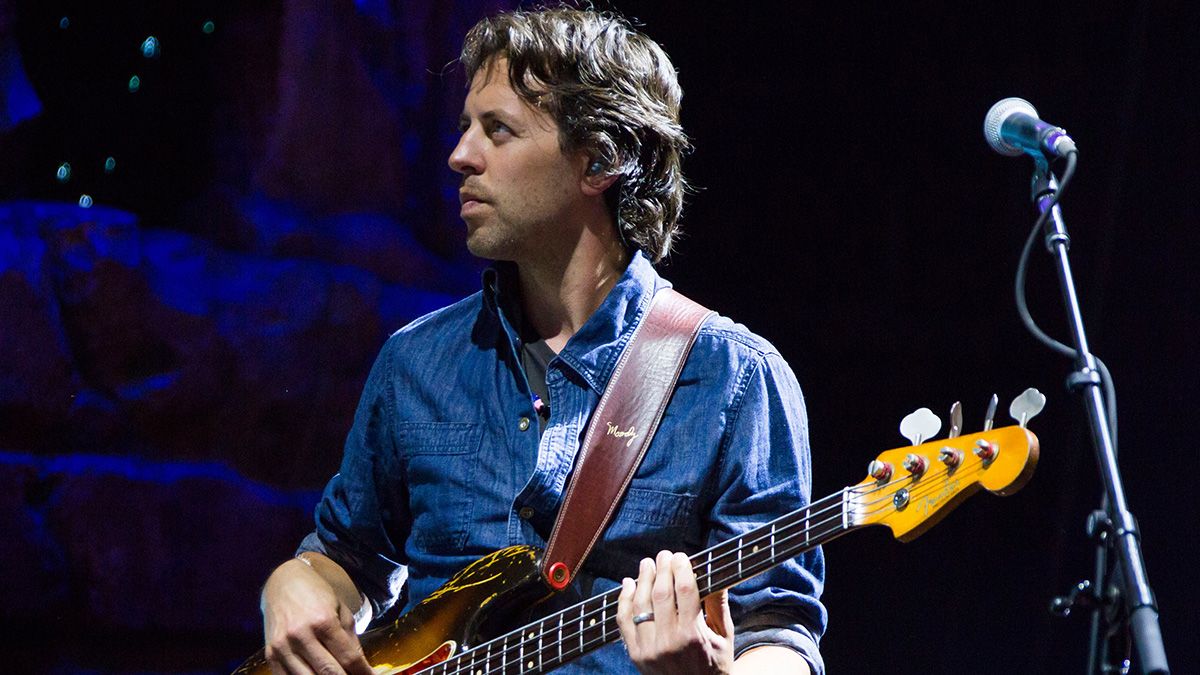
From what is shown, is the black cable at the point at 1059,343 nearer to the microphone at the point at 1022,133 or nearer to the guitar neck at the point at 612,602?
the microphone at the point at 1022,133

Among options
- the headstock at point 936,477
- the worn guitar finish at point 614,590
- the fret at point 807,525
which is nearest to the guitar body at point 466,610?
the worn guitar finish at point 614,590

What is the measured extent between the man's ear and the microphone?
838mm

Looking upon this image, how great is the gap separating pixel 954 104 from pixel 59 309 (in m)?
2.37

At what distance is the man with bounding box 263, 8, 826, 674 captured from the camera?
7.02ft

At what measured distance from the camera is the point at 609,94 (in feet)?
8.20

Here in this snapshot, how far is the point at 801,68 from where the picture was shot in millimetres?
3416

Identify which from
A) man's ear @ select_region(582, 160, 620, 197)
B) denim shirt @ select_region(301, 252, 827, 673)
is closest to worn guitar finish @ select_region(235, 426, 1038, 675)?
denim shirt @ select_region(301, 252, 827, 673)

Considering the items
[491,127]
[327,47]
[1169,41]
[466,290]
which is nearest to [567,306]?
[491,127]

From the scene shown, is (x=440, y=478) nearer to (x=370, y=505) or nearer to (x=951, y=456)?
(x=370, y=505)

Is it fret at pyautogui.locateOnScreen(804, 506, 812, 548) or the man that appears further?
the man

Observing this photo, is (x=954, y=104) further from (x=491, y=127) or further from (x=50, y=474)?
(x=50, y=474)

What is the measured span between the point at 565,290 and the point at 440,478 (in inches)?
16.8

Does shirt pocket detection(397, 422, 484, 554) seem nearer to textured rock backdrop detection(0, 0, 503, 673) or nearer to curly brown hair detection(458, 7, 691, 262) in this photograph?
curly brown hair detection(458, 7, 691, 262)

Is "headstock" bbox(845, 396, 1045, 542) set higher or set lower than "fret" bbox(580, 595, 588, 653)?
higher
